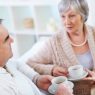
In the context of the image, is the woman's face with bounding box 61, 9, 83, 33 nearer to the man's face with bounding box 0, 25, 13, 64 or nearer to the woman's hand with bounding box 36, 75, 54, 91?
the woman's hand with bounding box 36, 75, 54, 91

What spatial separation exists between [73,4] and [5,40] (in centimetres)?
59

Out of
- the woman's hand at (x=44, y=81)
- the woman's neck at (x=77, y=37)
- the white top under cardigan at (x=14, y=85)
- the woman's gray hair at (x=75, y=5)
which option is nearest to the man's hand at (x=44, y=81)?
the woman's hand at (x=44, y=81)

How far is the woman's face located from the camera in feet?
6.00

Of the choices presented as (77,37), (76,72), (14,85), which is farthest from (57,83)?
(77,37)

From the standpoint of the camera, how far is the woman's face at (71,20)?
1.83 m

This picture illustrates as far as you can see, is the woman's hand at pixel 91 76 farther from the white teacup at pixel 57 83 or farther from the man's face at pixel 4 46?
the man's face at pixel 4 46

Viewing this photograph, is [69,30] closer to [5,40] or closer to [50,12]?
[5,40]

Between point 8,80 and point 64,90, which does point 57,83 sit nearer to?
point 64,90

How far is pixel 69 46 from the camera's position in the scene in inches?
73.5

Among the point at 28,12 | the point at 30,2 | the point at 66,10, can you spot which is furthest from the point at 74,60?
the point at 28,12

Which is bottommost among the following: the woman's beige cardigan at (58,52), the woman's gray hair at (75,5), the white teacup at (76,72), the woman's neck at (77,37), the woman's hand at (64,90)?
the woman's hand at (64,90)

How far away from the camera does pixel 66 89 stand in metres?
1.52

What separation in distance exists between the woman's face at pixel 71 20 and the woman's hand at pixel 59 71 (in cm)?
25

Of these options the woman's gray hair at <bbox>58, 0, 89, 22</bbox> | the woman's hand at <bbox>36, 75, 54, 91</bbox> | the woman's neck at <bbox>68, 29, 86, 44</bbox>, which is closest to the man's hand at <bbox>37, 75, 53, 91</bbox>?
the woman's hand at <bbox>36, 75, 54, 91</bbox>
